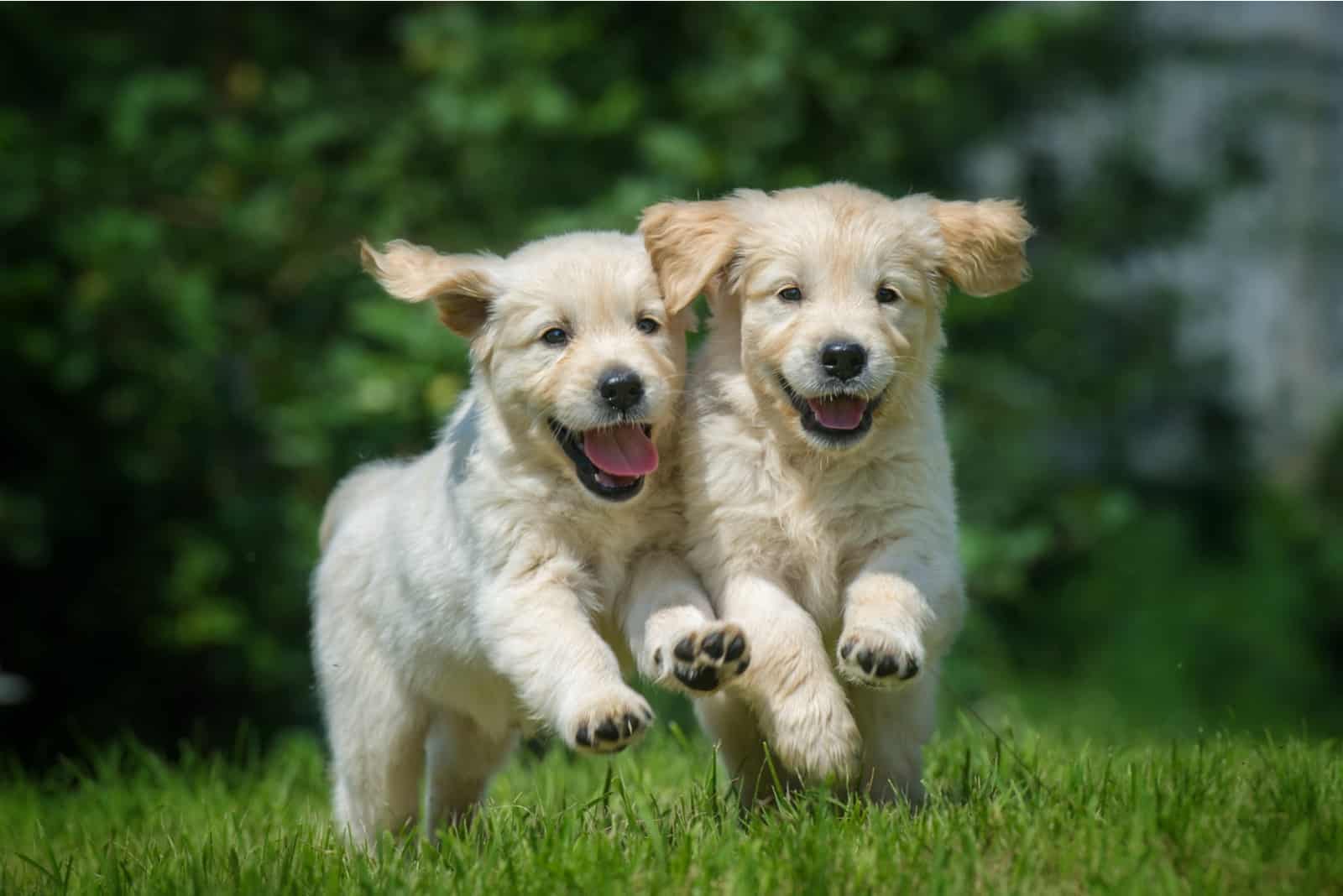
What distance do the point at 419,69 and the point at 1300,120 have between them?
7.57m

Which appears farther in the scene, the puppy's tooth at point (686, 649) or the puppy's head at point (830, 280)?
the puppy's head at point (830, 280)

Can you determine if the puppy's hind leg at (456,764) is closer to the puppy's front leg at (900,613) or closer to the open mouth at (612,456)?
the open mouth at (612,456)

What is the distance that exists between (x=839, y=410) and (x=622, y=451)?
60cm

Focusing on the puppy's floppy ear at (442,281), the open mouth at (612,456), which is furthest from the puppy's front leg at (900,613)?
the puppy's floppy ear at (442,281)

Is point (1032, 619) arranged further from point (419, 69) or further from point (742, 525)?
point (742, 525)

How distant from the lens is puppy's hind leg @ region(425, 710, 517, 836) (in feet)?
17.1

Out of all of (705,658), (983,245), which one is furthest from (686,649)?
(983,245)

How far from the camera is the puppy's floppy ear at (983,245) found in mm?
4633

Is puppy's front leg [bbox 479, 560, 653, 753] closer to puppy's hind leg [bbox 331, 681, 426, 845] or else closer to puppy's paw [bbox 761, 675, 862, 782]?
puppy's paw [bbox 761, 675, 862, 782]

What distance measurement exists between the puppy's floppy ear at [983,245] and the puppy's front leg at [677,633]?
1.17 metres

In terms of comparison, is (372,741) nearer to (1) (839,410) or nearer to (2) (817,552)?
(2) (817,552)

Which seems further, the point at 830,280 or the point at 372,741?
the point at 372,741

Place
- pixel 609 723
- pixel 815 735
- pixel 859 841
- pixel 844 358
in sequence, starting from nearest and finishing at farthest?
1. pixel 859 841
2. pixel 609 723
3. pixel 815 735
4. pixel 844 358

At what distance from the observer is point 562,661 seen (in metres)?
4.10
